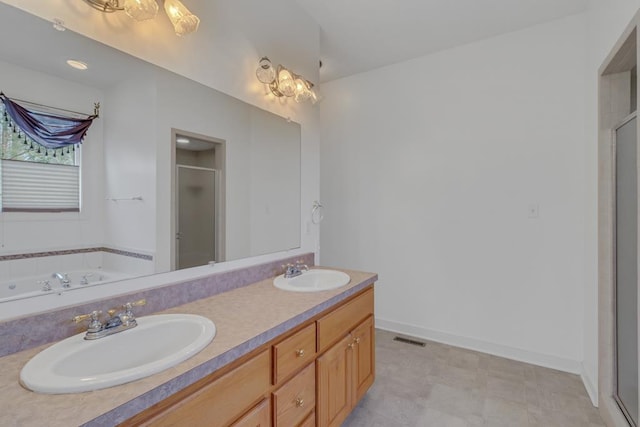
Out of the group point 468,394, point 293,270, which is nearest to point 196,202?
point 293,270

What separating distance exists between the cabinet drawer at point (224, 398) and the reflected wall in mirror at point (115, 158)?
61 centimetres

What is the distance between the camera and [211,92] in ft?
5.29

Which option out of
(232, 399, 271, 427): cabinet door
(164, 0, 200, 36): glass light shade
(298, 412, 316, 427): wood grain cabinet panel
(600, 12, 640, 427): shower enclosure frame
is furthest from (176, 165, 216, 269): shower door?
(600, 12, 640, 427): shower enclosure frame

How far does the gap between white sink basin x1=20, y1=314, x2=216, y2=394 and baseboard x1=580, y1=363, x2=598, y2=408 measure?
2.44 m

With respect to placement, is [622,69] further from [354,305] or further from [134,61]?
[134,61]

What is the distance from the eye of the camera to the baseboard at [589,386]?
1.97 metres

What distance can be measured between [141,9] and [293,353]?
4.91 feet

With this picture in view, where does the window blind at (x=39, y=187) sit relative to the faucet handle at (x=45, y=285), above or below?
above

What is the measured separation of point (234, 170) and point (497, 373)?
242cm

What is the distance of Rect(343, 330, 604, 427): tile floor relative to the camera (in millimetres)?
1831

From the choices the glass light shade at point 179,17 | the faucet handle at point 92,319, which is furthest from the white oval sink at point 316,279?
the glass light shade at point 179,17

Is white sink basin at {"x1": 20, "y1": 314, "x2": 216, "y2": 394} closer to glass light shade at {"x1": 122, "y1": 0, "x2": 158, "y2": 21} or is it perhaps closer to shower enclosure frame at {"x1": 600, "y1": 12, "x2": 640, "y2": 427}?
glass light shade at {"x1": 122, "y1": 0, "x2": 158, "y2": 21}

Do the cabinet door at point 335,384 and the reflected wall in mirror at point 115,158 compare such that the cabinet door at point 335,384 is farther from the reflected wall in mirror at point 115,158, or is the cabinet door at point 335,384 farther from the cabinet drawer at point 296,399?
the reflected wall in mirror at point 115,158

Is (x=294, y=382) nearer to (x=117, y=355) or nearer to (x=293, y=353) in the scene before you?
(x=293, y=353)
